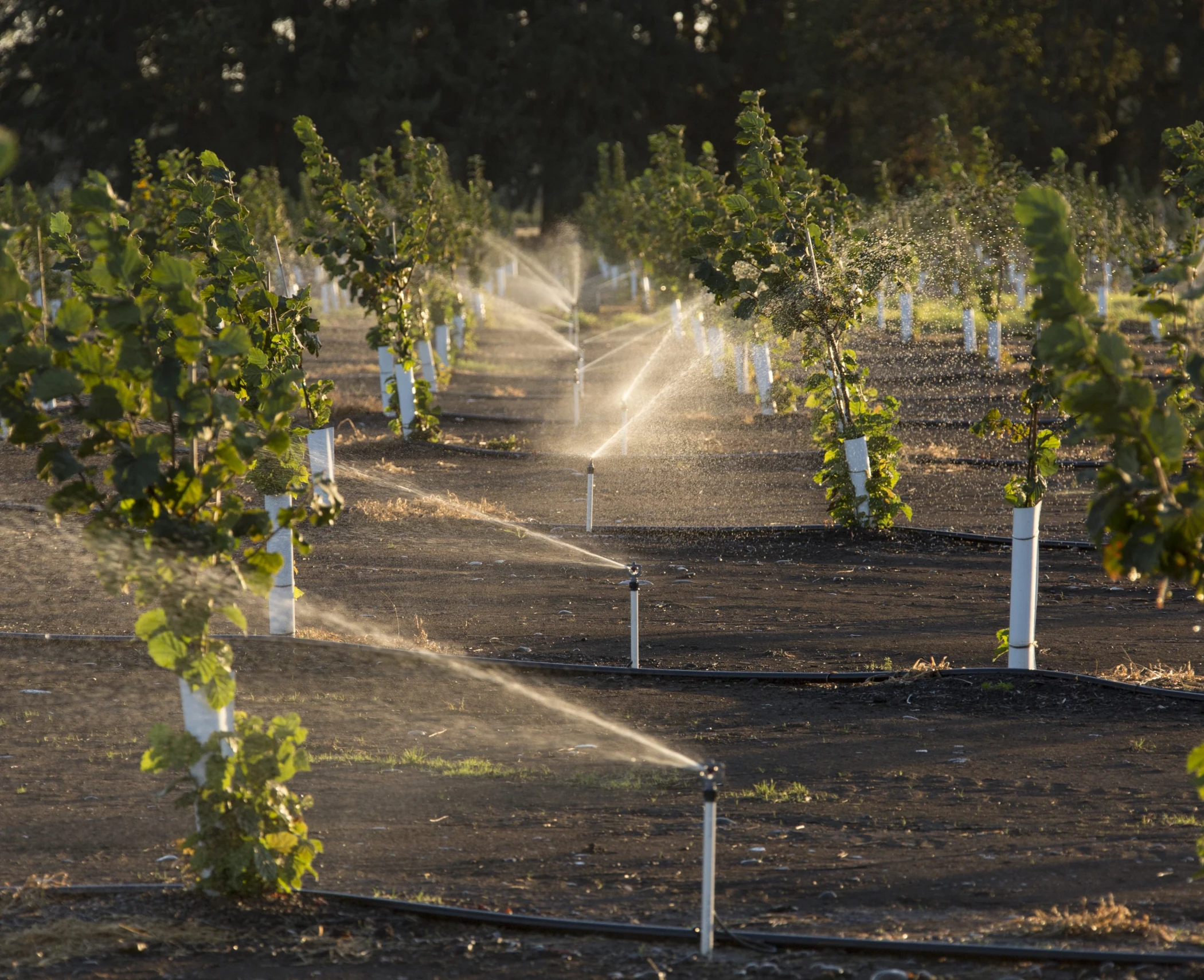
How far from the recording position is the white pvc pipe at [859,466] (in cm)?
1373

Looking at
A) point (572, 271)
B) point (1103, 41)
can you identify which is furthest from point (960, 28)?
point (572, 271)

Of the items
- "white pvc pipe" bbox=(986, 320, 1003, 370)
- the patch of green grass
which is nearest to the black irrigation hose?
the patch of green grass

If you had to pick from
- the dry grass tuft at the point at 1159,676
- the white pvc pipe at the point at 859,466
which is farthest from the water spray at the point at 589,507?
the dry grass tuft at the point at 1159,676

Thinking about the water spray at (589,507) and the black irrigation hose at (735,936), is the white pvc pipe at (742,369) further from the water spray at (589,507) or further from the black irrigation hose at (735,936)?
the black irrigation hose at (735,936)

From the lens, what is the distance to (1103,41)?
47875 millimetres

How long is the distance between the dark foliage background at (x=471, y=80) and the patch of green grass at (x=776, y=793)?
46.2 meters

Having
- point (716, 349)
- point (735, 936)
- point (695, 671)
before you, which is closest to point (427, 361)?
point (716, 349)

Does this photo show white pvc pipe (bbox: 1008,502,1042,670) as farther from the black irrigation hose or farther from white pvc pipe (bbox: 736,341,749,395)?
white pvc pipe (bbox: 736,341,749,395)

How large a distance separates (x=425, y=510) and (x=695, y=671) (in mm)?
6492

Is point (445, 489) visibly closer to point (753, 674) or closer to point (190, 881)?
point (753, 674)

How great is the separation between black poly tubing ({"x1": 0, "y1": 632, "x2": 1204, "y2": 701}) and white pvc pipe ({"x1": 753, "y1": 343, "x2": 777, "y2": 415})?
12.9 meters

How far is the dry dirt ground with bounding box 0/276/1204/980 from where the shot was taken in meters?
5.18

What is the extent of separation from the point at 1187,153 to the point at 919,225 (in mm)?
18003

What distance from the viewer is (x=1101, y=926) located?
497 centimetres
